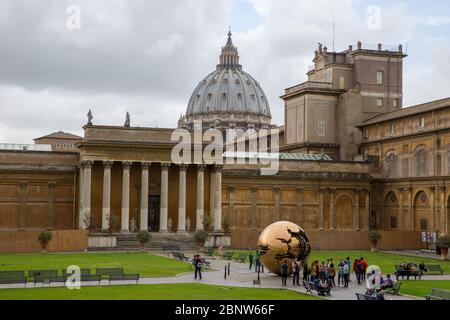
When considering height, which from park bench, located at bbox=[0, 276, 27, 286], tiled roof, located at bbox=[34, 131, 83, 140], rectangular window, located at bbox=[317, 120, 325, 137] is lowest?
park bench, located at bbox=[0, 276, 27, 286]

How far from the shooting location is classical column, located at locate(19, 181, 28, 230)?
72.8 m

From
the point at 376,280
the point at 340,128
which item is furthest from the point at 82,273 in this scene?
the point at 340,128

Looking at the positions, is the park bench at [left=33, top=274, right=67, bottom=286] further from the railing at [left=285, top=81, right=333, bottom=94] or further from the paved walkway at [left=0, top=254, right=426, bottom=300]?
the railing at [left=285, top=81, right=333, bottom=94]

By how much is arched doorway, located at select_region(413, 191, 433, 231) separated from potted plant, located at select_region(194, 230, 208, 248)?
21.9m

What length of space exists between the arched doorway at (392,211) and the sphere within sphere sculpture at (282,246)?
39641 mm

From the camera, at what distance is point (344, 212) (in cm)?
8269

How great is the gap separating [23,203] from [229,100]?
10850cm

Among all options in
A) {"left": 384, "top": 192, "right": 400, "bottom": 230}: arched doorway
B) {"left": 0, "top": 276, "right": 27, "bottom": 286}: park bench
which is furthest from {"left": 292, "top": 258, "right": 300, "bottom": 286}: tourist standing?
{"left": 384, "top": 192, "right": 400, "bottom": 230}: arched doorway

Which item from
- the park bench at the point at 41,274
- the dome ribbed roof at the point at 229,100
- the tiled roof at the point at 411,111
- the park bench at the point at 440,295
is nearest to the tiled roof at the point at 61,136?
the dome ribbed roof at the point at 229,100

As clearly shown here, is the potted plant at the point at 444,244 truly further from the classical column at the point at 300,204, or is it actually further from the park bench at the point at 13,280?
the park bench at the point at 13,280

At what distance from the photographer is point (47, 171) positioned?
73.6 meters

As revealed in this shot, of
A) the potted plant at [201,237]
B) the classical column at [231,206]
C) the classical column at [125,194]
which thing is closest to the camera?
the potted plant at [201,237]

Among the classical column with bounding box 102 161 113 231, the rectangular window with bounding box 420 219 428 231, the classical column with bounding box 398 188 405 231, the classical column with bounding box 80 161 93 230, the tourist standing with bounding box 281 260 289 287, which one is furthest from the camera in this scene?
the classical column with bounding box 398 188 405 231

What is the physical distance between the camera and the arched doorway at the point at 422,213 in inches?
2894
